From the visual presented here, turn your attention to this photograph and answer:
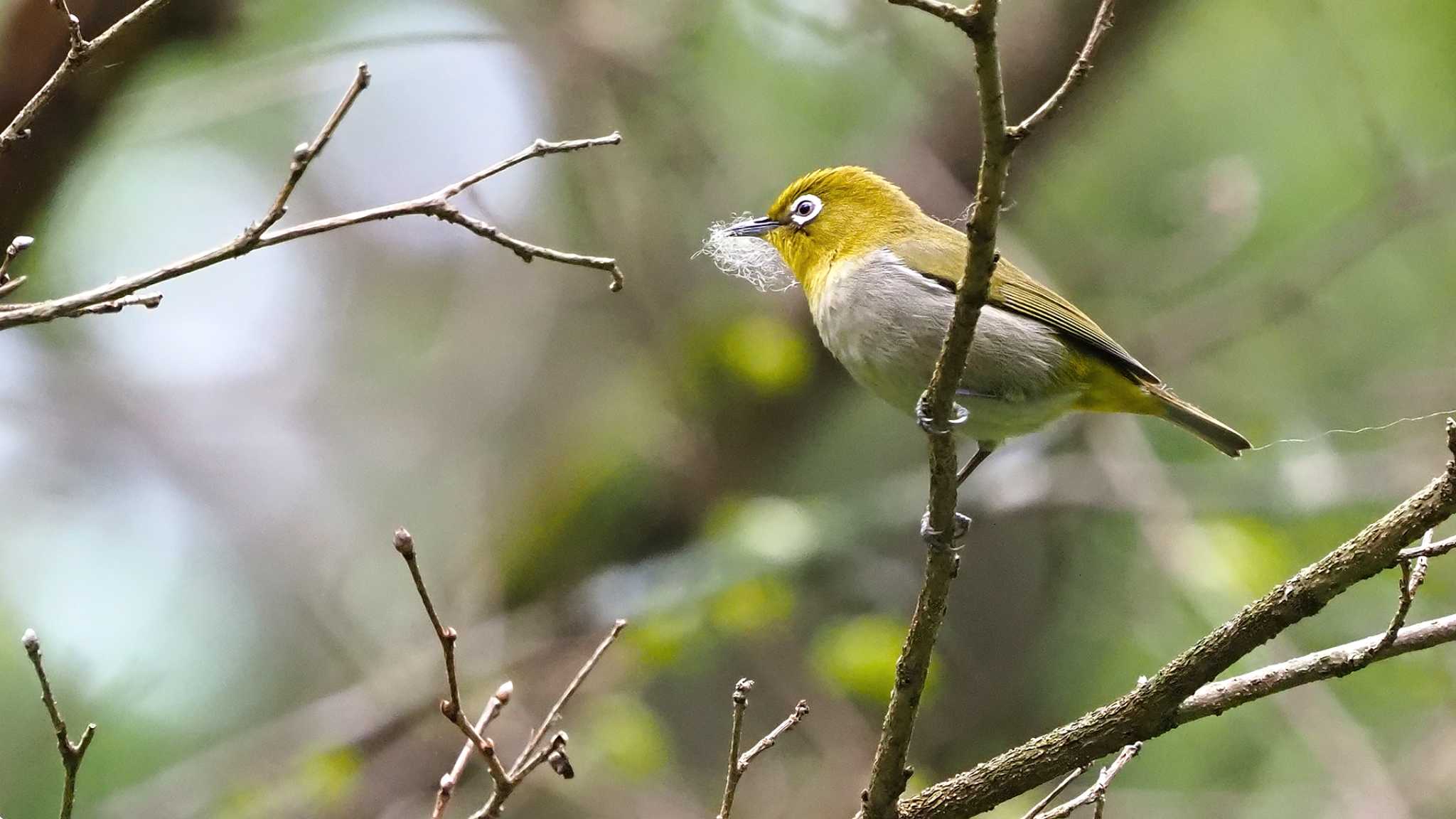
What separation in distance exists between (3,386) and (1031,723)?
555cm

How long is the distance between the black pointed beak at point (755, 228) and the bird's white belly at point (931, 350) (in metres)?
0.59

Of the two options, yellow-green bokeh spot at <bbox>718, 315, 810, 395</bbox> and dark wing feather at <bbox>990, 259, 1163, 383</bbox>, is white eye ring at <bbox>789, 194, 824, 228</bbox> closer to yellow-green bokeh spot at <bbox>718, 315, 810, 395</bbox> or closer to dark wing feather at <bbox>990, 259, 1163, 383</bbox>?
dark wing feather at <bbox>990, 259, 1163, 383</bbox>

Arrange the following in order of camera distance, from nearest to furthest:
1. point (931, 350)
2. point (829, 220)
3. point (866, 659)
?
1. point (931, 350)
2. point (829, 220)
3. point (866, 659)

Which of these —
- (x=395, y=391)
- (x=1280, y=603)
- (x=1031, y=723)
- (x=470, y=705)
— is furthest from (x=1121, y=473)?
(x=395, y=391)

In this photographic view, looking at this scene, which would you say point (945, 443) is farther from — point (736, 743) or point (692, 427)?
point (692, 427)

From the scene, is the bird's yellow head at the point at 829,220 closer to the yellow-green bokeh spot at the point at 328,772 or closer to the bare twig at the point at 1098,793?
the bare twig at the point at 1098,793

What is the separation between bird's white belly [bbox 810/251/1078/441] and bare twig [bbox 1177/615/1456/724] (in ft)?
4.17

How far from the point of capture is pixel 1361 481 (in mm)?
6160

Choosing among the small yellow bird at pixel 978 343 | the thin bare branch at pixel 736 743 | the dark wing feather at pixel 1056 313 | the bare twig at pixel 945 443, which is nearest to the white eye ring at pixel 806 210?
the small yellow bird at pixel 978 343

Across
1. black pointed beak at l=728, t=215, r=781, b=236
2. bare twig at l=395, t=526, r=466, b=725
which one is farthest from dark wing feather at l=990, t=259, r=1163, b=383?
bare twig at l=395, t=526, r=466, b=725

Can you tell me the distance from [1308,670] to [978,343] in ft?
5.05

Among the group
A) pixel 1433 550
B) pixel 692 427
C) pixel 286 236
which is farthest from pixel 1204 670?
pixel 692 427

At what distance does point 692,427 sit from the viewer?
7145 mm

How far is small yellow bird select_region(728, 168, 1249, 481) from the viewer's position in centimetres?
367
